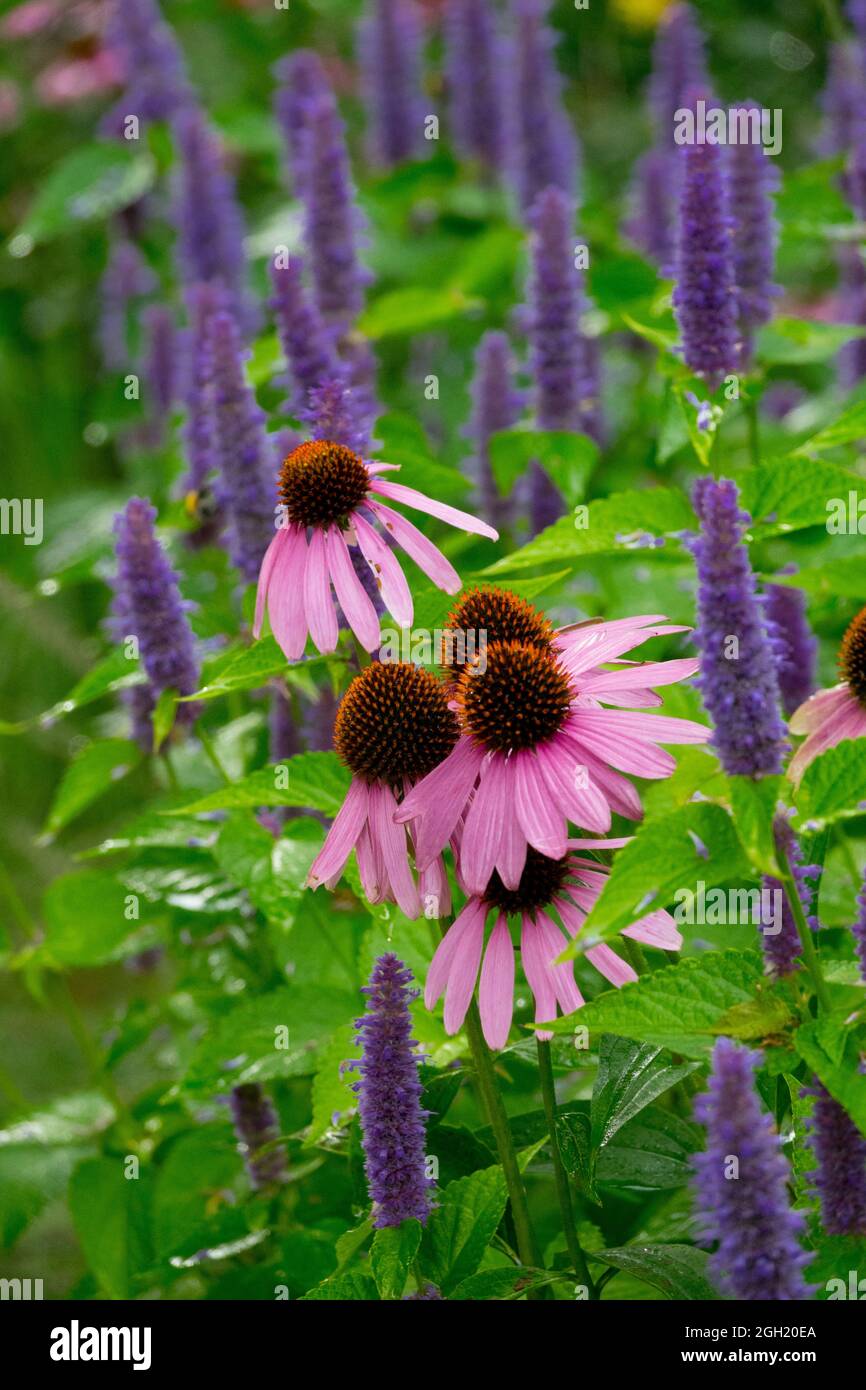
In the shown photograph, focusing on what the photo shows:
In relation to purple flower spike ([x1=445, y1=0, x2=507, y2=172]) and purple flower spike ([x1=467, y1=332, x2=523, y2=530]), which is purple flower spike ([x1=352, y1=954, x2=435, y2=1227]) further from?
purple flower spike ([x1=445, y1=0, x2=507, y2=172])

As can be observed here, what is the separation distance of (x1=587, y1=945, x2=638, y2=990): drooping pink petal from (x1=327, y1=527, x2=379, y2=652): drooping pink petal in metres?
0.24

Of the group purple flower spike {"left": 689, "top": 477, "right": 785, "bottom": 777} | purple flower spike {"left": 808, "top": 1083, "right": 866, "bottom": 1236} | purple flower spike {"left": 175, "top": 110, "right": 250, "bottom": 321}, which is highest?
purple flower spike {"left": 175, "top": 110, "right": 250, "bottom": 321}

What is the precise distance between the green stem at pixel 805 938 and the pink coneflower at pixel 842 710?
13 cm

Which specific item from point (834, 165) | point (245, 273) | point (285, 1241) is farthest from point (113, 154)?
point (285, 1241)

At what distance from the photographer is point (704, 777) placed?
0.91m

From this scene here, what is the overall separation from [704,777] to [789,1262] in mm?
267

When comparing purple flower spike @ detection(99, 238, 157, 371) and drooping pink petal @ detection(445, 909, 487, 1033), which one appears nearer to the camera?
drooping pink petal @ detection(445, 909, 487, 1033)

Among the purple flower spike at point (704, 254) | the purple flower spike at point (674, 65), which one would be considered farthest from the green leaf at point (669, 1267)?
the purple flower spike at point (674, 65)

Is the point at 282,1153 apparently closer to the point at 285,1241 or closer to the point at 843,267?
the point at 285,1241

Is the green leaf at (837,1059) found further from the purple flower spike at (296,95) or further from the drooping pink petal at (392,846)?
the purple flower spike at (296,95)

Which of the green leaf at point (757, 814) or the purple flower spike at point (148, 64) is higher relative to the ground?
the purple flower spike at point (148, 64)

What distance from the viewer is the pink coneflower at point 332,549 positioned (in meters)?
1.05

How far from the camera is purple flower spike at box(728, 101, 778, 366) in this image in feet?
5.28

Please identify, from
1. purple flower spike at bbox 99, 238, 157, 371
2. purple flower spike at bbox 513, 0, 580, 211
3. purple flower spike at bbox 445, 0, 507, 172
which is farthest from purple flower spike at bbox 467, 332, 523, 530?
purple flower spike at bbox 99, 238, 157, 371
